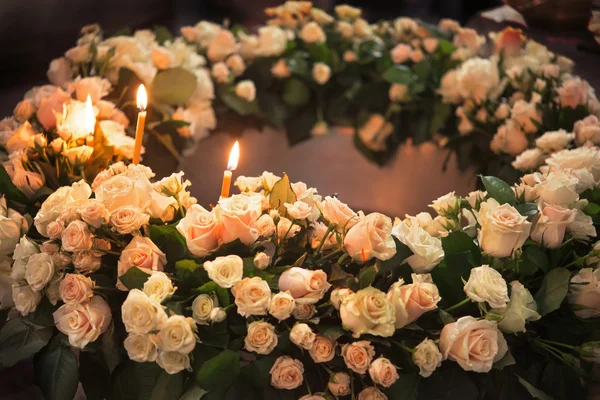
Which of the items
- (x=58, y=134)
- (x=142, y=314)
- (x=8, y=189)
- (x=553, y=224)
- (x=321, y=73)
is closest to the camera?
(x=142, y=314)

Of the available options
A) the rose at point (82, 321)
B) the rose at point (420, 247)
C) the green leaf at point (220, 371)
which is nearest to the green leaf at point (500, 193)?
the rose at point (420, 247)

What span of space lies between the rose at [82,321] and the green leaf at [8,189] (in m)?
0.23

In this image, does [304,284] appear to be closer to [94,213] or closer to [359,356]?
[359,356]

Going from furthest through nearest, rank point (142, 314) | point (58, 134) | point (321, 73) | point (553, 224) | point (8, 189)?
point (321, 73) < point (58, 134) < point (8, 189) < point (553, 224) < point (142, 314)

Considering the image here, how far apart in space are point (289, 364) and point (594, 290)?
337 mm

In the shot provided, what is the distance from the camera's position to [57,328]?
0.74 m

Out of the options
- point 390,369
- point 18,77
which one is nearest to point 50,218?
point 390,369

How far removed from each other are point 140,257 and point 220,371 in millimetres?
148

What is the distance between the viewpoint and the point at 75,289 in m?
0.69

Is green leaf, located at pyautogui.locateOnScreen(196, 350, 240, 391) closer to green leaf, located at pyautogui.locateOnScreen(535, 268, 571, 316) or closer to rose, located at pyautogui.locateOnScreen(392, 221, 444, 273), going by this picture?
rose, located at pyautogui.locateOnScreen(392, 221, 444, 273)

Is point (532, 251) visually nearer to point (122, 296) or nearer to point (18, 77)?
point (122, 296)

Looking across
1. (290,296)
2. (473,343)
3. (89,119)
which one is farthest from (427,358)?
(89,119)

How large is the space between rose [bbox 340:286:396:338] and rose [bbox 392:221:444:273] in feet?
0.26

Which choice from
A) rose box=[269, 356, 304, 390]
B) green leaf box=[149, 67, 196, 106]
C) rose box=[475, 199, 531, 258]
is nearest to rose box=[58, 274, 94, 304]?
rose box=[269, 356, 304, 390]
